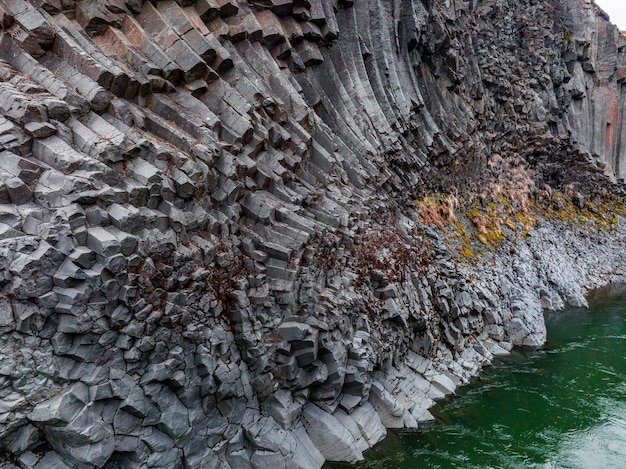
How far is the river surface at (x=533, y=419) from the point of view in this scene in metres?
14.2

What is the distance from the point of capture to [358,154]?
21344 mm

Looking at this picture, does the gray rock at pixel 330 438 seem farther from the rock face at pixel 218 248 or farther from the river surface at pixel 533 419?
the river surface at pixel 533 419

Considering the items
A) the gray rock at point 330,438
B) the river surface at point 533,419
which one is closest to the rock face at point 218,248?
the gray rock at point 330,438

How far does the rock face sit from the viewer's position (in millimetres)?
9469

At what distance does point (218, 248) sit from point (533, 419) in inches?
515

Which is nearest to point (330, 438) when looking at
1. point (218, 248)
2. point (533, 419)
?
point (218, 248)

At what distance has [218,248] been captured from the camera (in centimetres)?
1274

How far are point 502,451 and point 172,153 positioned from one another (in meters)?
13.7

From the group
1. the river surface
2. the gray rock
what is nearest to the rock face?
the gray rock

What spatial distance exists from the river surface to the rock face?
2.94ft

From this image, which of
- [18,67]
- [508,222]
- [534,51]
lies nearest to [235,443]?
[18,67]

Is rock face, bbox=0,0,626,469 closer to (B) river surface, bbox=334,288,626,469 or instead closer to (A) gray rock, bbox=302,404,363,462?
(A) gray rock, bbox=302,404,363,462

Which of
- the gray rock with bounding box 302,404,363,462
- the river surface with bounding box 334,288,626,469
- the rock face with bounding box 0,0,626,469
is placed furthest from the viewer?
the river surface with bounding box 334,288,626,469

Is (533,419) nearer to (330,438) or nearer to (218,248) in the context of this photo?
(330,438)
